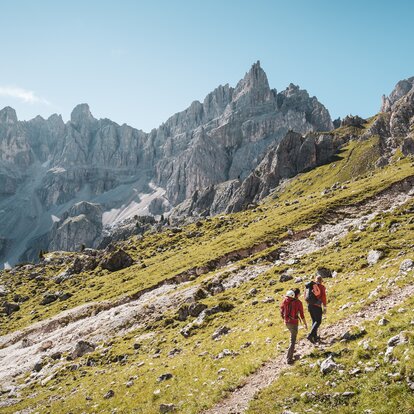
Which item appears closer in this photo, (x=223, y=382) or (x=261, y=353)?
(x=223, y=382)

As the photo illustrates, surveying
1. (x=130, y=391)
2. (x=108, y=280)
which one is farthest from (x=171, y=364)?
(x=108, y=280)

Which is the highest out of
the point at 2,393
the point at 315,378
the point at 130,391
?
the point at 315,378

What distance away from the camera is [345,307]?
26172 mm

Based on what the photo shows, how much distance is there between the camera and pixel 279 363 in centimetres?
2164

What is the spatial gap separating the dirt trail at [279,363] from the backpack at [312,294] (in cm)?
214

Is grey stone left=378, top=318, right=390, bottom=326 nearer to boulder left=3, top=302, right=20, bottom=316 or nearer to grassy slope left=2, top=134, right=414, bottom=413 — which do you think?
grassy slope left=2, top=134, right=414, bottom=413

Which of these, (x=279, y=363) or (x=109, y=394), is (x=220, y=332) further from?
(x=279, y=363)

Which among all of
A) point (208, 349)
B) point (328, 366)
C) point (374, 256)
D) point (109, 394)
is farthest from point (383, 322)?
point (374, 256)

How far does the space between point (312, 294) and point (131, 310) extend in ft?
114

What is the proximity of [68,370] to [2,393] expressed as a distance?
7.19 m

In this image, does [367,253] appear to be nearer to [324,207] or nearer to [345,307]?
[345,307]

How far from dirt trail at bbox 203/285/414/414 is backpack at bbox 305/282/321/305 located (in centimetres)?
214

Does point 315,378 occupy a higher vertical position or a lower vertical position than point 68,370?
higher

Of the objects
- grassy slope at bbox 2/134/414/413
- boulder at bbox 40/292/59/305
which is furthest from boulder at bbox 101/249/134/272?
grassy slope at bbox 2/134/414/413
